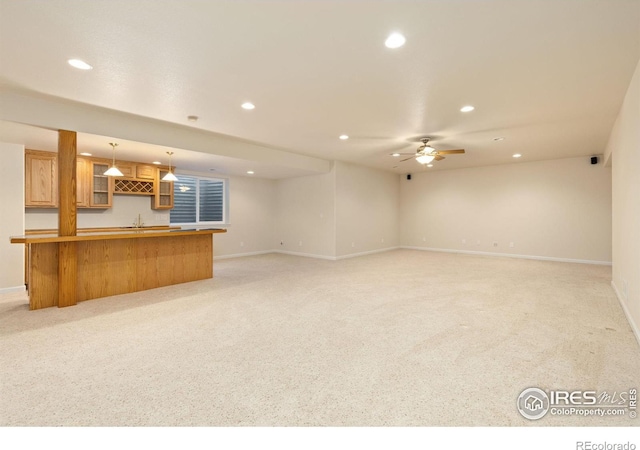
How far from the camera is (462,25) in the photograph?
2.17 meters

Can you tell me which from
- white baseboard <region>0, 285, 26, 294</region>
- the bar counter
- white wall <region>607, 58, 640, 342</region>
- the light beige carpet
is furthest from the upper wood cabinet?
white wall <region>607, 58, 640, 342</region>

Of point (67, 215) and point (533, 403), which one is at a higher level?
point (67, 215)

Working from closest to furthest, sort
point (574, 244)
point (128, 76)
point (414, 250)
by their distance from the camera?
point (128, 76) < point (574, 244) < point (414, 250)

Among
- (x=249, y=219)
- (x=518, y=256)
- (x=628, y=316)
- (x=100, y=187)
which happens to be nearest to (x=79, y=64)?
(x=100, y=187)

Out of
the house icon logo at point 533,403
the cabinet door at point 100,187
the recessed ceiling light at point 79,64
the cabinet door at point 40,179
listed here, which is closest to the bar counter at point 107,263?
the cabinet door at point 40,179

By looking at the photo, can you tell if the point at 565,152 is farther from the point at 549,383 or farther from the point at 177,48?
the point at 177,48

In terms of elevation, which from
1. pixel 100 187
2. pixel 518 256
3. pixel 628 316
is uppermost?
pixel 100 187

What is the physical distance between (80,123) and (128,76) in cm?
158

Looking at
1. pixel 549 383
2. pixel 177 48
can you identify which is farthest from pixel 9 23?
pixel 549 383

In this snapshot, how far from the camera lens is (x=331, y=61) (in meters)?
2.70

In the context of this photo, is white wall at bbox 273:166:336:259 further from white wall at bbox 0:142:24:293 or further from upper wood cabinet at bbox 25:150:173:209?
white wall at bbox 0:142:24:293

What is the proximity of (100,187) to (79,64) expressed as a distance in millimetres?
3930

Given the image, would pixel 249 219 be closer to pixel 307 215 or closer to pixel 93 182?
pixel 307 215

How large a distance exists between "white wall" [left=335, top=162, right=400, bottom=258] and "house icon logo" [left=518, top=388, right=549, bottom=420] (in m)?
5.78
